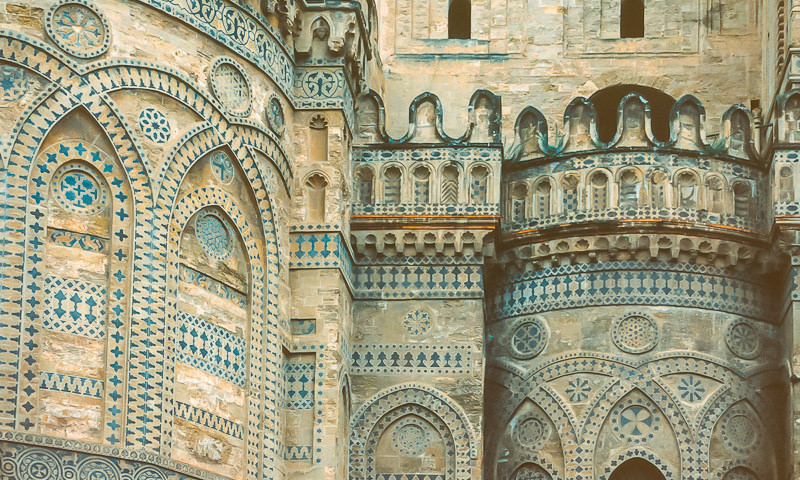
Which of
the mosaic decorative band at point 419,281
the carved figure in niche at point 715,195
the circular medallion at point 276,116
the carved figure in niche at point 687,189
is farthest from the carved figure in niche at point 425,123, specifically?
the carved figure in niche at point 715,195

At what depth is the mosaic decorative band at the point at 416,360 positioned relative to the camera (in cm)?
1667

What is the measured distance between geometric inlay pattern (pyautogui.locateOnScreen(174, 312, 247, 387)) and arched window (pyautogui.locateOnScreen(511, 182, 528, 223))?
3.51m

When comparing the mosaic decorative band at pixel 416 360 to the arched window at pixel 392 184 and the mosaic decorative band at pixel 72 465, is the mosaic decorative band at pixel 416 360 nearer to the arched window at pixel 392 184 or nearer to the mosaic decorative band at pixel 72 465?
the arched window at pixel 392 184

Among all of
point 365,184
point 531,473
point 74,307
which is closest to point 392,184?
point 365,184

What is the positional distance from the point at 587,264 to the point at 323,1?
130 inches

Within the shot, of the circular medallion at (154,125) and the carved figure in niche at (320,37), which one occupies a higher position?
the carved figure in niche at (320,37)

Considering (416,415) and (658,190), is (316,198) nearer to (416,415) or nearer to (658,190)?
(416,415)

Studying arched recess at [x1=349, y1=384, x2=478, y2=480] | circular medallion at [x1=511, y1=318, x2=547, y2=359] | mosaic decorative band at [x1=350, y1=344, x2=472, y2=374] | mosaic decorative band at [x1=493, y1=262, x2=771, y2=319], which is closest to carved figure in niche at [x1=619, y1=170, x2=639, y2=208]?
mosaic decorative band at [x1=493, y1=262, x2=771, y2=319]

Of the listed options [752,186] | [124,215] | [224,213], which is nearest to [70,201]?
[124,215]

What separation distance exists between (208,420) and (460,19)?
6656mm

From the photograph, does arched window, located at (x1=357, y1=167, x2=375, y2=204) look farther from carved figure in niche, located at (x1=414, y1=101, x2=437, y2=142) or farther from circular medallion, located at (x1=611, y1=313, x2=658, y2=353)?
circular medallion, located at (x1=611, y1=313, x2=658, y2=353)

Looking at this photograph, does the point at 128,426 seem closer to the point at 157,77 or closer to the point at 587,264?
the point at 157,77

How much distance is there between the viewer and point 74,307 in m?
13.6

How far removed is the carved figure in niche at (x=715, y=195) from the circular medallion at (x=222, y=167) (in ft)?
14.7
